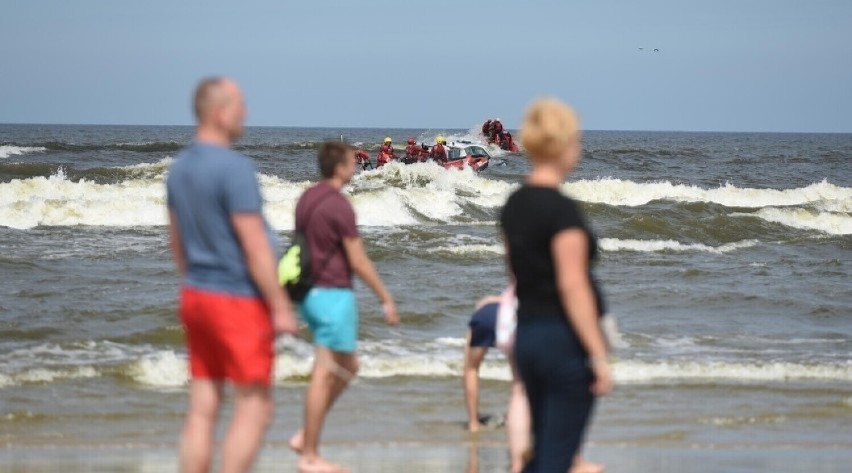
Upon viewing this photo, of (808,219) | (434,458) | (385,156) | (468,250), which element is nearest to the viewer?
(434,458)

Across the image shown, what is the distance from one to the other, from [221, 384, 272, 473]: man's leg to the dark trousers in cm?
102

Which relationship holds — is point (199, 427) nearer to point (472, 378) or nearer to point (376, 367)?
point (472, 378)

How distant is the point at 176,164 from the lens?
14.8ft

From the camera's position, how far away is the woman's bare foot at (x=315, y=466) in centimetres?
606

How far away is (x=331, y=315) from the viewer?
5879 millimetres

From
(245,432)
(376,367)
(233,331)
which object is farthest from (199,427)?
(376,367)

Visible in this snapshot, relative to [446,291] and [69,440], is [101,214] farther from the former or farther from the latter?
[69,440]

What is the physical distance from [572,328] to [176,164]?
5.20 ft

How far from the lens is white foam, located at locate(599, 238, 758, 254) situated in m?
21.3

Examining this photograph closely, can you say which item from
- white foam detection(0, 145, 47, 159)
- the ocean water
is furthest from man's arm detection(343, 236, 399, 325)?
white foam detection(0, 145, 47, 159)

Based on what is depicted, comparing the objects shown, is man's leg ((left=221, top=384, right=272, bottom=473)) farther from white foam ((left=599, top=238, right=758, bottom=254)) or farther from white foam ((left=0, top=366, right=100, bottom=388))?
white foam ((left=599, top=238, right=758, bottom=254))

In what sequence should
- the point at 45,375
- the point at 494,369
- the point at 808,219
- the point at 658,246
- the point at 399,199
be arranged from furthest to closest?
1. the point at 808,219
2. the point at 399,199
3. the point at 658,246
4. the point at 494,369
5. the point at 45,375

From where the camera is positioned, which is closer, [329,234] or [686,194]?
[329,234]

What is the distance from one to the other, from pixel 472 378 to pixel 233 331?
135 inches
